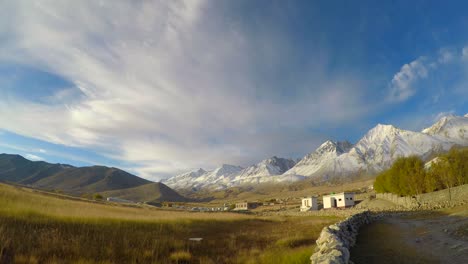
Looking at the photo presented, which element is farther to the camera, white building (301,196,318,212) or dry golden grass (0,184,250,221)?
white building (301,196,318,212)

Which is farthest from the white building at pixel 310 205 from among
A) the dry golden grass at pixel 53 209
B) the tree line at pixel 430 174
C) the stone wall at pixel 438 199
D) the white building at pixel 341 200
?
the dry golden grass at pixel 53 209

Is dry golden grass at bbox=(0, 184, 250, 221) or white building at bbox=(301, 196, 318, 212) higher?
dry golden grass at bbox=(0, 184, 250, 221)

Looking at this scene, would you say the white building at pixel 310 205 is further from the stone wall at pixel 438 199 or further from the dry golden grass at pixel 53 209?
the dry golden grass at pixel 53 209

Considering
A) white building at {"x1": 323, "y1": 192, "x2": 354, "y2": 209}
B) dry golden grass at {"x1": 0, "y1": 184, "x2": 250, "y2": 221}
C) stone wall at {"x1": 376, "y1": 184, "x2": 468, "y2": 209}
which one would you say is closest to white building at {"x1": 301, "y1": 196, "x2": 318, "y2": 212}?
white building at {"x1": 323, "y1": 192, "x2": 354, "y2": 209}

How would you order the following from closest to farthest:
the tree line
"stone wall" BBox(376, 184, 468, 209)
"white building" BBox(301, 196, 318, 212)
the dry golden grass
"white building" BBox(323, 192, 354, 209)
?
the dry golden grass
"stone wall" BBox(376, 184, 468, 209)
the tree line
"white building" BBox(323, 192, 354, 209)
"white building" BBox(301, 196, 318, 212)

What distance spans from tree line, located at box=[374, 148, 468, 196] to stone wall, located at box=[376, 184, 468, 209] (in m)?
1.24

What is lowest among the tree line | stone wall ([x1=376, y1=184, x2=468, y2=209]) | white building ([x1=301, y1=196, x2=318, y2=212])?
white building ([x1=301, y1=196, x2=318, y2=212])

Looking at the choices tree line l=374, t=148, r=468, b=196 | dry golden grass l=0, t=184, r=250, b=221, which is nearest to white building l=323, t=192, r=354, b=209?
tree line l=374, t=148, r=468, b=196

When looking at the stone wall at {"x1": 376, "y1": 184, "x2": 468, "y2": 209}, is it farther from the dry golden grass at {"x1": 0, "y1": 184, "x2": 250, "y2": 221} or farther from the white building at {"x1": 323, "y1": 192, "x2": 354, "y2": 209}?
the dry golden grass at {"x1": 0, "y1": 184, "x2": 250, "y2": 221}

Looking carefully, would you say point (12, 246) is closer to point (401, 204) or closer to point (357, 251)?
point (357, 251)

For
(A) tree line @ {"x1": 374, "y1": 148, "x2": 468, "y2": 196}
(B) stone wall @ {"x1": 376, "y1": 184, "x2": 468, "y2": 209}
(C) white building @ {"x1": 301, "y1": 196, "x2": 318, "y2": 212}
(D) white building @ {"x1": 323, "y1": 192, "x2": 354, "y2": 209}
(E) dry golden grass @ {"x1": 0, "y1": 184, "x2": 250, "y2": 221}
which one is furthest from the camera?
(C) white building @ {"x1": 301, "y1": 196, "x2": 318, "y2": 212}

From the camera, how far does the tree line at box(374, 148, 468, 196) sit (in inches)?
1812

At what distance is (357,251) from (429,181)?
46486 mm

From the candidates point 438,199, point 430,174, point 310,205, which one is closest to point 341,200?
point 310,205
